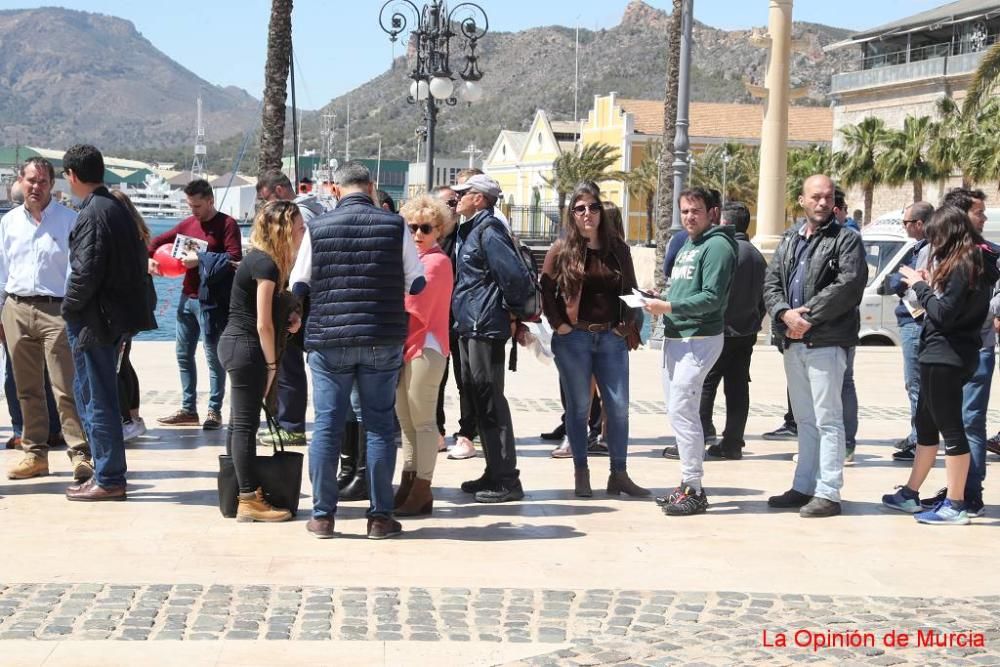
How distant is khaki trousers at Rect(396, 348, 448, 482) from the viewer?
7348mm

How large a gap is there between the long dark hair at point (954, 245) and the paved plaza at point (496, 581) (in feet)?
4.97

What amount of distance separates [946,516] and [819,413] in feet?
3.19

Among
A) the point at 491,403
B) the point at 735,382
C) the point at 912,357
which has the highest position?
the point at 912,357

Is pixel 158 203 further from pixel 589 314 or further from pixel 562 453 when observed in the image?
pixel 589 314

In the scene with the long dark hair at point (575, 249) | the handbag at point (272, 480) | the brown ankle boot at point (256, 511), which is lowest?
the brown ankle boot at point (256, 511)

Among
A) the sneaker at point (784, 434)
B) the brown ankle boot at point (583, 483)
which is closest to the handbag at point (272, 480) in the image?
the brown ankle boot at point (583, 483)

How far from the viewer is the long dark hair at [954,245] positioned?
23.5 ft

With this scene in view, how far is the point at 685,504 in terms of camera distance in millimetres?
7617

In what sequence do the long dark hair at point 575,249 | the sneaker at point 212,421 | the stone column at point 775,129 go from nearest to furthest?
the long dark hair at point 575,249 < the sneaker at point 212,421 < the stone column at point 775,129

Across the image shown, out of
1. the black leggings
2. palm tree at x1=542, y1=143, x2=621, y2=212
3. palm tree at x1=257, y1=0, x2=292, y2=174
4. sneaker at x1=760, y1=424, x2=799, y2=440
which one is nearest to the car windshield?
palm tree at x1=257, y1=0, x2=292, y2=174

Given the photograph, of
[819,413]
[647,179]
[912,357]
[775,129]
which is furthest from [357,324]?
[647,179]

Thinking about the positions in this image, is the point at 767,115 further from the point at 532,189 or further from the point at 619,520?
the point at 532,189

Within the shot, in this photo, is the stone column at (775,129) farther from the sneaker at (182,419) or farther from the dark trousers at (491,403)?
the dark trousers at (491,403)

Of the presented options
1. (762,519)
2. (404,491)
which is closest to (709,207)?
(762,519)
